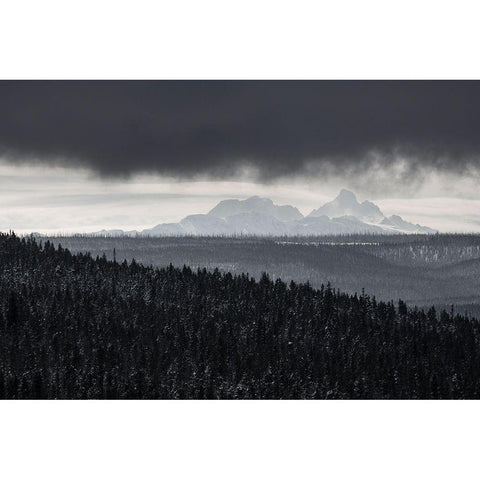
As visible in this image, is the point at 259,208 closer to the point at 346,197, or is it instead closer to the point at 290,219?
the point at 290,219

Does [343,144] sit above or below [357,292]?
above

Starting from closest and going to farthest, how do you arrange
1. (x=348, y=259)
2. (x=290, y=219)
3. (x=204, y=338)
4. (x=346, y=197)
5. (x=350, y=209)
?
(x=350, y=209), (x=346, y=197), (x=290, y=219), (x=204, y=338), (x=348, y=259)

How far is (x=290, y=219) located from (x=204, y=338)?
7855mm

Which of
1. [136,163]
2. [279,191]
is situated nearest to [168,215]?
[136,163]

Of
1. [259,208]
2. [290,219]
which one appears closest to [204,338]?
[259,208]

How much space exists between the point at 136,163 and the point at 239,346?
38.3 ft

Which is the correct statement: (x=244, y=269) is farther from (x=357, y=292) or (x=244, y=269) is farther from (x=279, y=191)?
(x=279, y=191)

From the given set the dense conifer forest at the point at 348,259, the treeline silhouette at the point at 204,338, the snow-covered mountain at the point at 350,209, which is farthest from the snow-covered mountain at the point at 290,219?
the treeline silhouette at the point at 204,338

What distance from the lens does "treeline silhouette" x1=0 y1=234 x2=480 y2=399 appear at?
31438 mm

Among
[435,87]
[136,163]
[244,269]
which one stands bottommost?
[244,269]

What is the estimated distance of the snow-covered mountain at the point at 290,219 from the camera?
36594mm

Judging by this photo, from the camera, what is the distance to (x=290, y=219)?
39.4m

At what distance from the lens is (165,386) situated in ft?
104

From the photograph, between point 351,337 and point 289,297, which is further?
point 289,297
